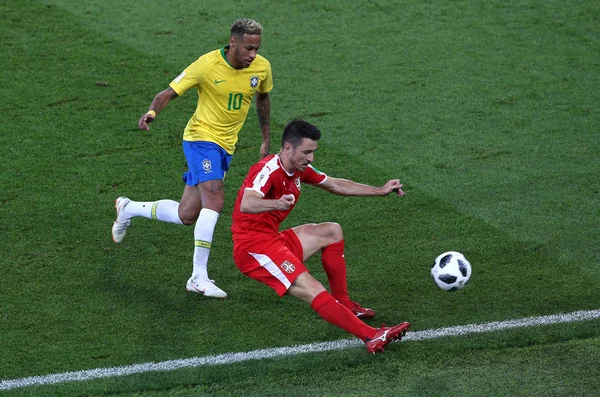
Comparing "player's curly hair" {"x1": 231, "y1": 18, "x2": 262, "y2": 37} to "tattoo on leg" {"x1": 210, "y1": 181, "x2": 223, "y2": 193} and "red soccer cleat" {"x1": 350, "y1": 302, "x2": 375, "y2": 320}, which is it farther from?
"red soccer cleat" {"x1": 350, "y1": 302, "x2": 375, "y2": 320}

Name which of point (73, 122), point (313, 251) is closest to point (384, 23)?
point (73, 122)

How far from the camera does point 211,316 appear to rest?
6762mm

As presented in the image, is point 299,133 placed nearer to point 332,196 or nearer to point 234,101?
point 234,101

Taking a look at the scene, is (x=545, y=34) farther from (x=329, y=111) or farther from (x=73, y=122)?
(x=73, y=122)

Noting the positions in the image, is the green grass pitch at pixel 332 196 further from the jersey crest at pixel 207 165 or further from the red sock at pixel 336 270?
the jersey crest at pixel 207 165

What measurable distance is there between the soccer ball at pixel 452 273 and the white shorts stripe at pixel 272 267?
1.09 m

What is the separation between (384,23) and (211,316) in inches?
274

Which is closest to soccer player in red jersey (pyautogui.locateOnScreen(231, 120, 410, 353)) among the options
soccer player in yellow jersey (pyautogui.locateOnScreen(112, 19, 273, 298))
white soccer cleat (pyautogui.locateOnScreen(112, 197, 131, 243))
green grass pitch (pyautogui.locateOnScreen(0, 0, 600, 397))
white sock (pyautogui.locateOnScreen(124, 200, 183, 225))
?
green grass pitch (pyautogui.locateOnScreen(0, 0, 600, 397))

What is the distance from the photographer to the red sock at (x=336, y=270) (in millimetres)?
6648

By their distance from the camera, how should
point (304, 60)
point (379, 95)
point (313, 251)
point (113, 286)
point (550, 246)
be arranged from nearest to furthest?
1. point (313, 251)
2. point (113, 286)
3. point (550, 246)
4. point (379, 95)
5. point (304, 60)

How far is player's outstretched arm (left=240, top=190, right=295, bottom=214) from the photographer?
5.90 metres

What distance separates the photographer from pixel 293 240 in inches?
259

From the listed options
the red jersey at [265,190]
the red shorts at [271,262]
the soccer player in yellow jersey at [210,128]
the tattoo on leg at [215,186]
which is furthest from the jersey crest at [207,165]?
the red shorts at [271,262]

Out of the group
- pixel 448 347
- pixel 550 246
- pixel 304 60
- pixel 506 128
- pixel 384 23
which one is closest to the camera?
pixel 448 347
